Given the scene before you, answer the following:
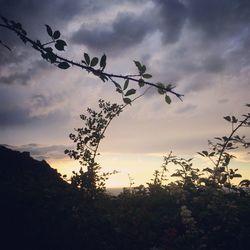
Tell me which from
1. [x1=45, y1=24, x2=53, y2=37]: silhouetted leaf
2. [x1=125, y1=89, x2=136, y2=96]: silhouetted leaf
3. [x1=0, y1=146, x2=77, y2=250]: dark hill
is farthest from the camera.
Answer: [x1=0, y1=146, x2=77, y2=250]: dark hill

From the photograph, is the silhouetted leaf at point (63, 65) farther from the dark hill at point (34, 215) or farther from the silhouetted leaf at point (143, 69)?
the dark hill at point (34, 215)

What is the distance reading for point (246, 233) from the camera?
5598 millimetres

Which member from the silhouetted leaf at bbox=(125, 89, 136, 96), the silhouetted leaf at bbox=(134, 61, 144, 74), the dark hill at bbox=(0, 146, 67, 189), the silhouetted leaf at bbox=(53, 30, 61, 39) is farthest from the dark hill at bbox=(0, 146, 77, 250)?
the silhouetted leaf at bbox=(53, 30, 61, 39)

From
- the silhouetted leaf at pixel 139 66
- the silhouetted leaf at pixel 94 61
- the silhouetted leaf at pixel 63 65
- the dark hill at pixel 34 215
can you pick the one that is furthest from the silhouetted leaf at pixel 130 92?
the dark hill at pixel 34 215

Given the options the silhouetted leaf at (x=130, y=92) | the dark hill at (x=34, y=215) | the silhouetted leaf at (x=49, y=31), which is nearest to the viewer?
the silhouetted leaf at (x=49, y=31)

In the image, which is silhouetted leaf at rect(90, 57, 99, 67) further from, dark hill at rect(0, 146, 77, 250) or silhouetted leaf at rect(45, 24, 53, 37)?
dark hill at rect(0, 146, 77, 250)

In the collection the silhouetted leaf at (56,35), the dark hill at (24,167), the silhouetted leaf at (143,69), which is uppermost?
the dark hill at (24,167)

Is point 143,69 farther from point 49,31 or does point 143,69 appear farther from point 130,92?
point 49,31

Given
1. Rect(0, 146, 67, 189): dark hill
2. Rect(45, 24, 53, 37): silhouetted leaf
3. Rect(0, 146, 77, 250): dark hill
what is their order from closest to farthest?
1. Rect(45, 24, 53, 37): silhouetted leaf
2. Rect(0, 146, 77, 250): dark hill
3. Rect(0, 146, 67, 189): dark hill

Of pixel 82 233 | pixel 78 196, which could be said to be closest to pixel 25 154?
pixel 78 196

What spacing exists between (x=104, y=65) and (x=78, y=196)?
161 inches

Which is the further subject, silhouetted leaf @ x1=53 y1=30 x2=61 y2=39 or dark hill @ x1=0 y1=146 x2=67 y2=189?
dark hill @ x1=0 y1=146 x2=67 y2=189

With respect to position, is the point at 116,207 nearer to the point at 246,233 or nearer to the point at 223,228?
the point at 223,228

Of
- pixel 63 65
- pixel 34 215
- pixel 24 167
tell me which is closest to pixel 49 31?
pixel 63 65
